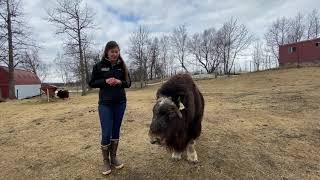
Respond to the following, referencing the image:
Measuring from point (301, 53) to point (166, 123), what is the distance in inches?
1797

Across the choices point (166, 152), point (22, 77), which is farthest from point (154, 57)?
point (166, 152)

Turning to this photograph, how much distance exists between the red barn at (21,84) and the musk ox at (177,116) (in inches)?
1596

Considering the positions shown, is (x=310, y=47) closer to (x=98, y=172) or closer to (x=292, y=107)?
(x=292, y=107)

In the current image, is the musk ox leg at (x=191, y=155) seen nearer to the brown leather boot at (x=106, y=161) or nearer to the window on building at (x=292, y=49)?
the brown leather boot at (x=106, y=161)

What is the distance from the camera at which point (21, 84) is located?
155 ft

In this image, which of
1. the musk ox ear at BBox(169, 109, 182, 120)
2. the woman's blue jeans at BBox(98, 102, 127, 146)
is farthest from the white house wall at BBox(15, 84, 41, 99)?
the musk ox ear at BBox(169, 109, 182, 120)

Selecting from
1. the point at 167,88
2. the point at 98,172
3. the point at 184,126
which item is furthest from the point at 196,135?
the point at 98,172

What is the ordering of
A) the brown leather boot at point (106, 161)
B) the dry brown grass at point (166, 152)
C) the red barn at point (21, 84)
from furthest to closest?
1. the red barn at point (21, 84)
2. the dry brown grass at point (166, 152)
3. the brown leather boot at point (106, 161)

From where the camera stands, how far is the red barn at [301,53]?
150 feet

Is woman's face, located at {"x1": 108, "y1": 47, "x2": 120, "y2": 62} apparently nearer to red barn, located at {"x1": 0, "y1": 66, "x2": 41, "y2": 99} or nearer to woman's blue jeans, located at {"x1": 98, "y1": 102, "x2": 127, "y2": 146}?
woman's blue jeans, located at {"x1": 98, "y1": 102, "x2": 127, "y2": 146}

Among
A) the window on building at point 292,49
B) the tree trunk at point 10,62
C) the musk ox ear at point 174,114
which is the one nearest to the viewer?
the musk ox ear at point 174,114

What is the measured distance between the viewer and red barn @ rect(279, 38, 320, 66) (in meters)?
45.6

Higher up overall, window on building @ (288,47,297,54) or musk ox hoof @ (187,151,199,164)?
window on building @ (288,47,297,54)

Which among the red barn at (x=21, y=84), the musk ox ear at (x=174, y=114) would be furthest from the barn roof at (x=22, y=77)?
the musk ox ear at (x=174, y=114)
